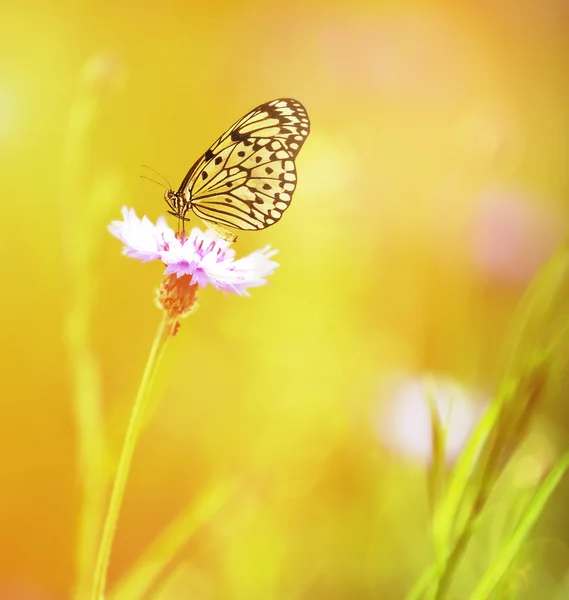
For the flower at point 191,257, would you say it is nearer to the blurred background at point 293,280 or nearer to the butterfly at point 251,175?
the butterfly at point 251,175

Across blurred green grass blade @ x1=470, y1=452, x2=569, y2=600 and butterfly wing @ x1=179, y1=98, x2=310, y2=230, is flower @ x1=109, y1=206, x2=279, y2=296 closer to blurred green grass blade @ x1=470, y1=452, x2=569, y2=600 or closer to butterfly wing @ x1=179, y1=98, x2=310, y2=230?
butterfly wing @ x1=179, y1=98, x2=310, y2=230

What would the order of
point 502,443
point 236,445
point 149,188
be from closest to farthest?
1. point 502,443
2. point 149,188
3. point 236,445

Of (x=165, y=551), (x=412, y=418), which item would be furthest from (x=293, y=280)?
(x=165, y=551)

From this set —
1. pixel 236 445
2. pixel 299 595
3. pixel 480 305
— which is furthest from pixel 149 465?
pixel 480 305

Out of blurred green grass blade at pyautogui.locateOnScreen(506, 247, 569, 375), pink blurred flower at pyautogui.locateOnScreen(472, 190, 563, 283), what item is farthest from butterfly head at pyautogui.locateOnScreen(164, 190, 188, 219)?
pink blurred flower at pyautogui.locateOnScreen(472, 190, 563, 283)

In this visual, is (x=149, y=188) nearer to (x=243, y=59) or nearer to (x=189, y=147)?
(x=189, y=147)
